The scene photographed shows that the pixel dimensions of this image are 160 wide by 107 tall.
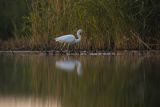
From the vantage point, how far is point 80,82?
1302 centimetres

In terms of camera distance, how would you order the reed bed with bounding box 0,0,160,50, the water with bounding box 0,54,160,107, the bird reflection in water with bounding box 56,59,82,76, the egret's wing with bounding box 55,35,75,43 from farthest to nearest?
the reed bed with bounding box 0,0,160,50 → the egret's wing with bounding box 55,35,75,43 → the bird reflection in water with bounding box 56,59,82,76 → the water with bounding box 0,54,160,107

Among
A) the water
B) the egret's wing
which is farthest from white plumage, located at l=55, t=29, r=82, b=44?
the water

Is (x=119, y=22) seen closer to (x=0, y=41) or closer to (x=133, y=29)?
(x=133, y=29)

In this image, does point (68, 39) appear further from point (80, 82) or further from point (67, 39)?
point (80, 82)

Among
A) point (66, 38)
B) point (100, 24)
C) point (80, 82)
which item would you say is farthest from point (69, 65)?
point (100, 24)

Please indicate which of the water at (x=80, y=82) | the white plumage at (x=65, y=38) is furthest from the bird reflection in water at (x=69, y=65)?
the white plumage at (x=65, y=38)

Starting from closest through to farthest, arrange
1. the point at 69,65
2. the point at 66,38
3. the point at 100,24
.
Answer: the point at 69,65 → the point at 66,38 → the point at 100,24

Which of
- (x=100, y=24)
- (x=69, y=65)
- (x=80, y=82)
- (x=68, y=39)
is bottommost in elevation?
(x=80, y=82)

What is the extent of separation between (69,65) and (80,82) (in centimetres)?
390

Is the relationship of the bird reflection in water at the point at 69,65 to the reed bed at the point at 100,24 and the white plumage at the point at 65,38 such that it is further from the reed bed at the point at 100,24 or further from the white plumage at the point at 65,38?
the reed bed at the point at 100,24

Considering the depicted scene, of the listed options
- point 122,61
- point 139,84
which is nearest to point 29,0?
point 122,61

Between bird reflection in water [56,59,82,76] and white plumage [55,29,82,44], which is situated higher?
white plumage [55,29,82,44]

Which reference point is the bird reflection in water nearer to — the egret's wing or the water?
the water

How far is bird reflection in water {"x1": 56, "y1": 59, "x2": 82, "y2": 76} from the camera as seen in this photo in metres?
15.8
